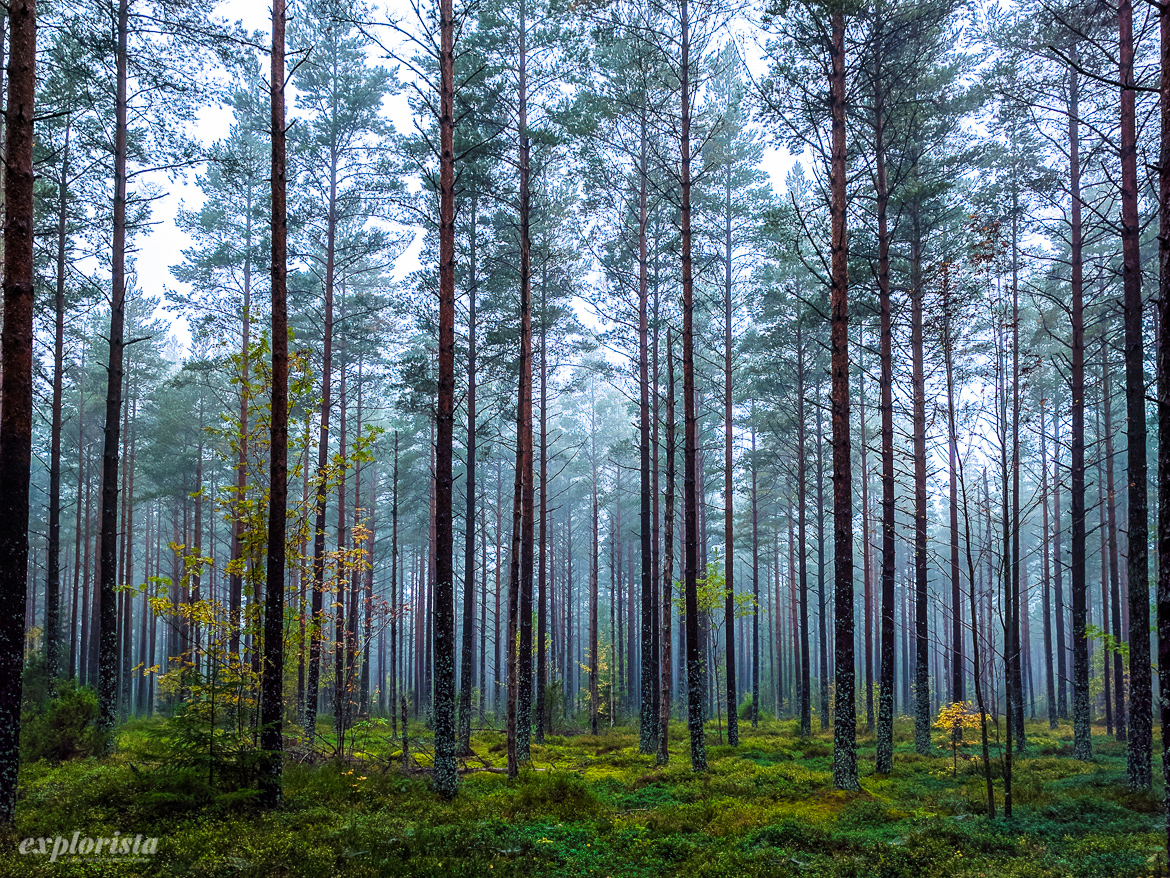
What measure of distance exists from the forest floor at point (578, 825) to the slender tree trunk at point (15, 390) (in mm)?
1330

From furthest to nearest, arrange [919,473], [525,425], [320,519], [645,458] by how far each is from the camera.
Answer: [645,458] → [320,519] → [919,473] → [525,425]

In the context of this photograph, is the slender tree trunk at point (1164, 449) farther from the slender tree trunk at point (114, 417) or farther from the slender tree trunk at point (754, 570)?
the slender tree trunk at point (754, 570)

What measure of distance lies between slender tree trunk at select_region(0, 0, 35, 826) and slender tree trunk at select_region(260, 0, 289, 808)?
8.34 feet

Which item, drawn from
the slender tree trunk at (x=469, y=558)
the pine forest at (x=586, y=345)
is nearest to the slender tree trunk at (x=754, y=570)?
the pine forest at (x=586, y=345)

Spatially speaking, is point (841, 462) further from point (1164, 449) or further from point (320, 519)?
point (320, 519)

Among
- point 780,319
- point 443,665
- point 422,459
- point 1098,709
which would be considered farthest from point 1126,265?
point 1098,709

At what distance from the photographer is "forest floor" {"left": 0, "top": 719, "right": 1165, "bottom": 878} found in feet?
20.8

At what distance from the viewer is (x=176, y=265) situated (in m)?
21.0

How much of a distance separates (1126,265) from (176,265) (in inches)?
1015

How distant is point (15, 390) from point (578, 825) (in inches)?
337

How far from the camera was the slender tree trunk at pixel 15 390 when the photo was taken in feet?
20.8

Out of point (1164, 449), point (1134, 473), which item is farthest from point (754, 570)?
point (1164, 449)

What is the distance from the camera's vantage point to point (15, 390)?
6605mm

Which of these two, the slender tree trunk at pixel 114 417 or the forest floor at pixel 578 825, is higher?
the slender tree trunk at pixel 114 417
